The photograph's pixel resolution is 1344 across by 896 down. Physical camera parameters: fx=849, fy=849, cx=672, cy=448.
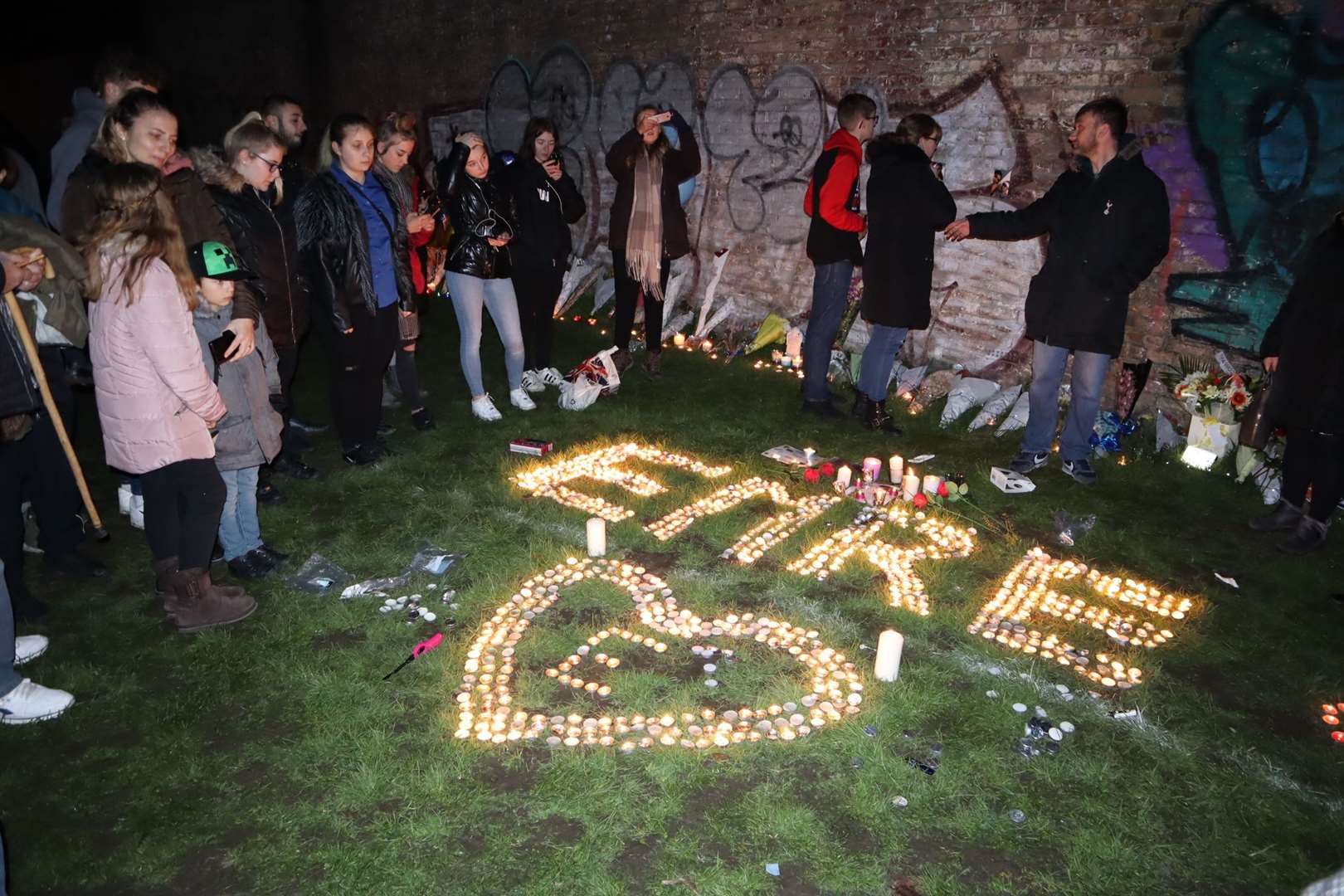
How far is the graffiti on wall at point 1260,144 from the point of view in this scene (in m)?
5.68

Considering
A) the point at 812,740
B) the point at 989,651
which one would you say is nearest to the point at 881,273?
the point at 989,651

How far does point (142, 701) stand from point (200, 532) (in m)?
0.75

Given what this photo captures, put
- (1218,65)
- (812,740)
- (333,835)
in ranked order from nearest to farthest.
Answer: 1. (333,835)
2. (812,740)
3. (1218,65)

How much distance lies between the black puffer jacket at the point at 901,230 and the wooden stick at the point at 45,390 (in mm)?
4946

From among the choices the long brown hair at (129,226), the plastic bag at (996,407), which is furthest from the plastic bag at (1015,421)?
the long brown hair at (129,226)

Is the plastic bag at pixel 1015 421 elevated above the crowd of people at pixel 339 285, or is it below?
below

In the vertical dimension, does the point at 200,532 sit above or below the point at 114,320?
below

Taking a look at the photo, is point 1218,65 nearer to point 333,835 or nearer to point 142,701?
point 333,835

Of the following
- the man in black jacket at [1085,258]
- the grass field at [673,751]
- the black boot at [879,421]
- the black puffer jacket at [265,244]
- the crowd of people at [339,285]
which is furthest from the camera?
the black boot at [879,421]

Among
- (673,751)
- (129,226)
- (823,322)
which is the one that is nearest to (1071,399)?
(823,322)

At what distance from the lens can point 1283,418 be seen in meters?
4.80

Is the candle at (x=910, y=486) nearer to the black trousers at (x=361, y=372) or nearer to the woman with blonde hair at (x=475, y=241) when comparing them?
the woman with blonde hair at (x=475, y=241)

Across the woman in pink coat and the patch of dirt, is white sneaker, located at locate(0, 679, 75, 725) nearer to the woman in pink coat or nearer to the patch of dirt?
the woman in pink coat

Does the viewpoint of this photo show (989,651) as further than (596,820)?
Yes
